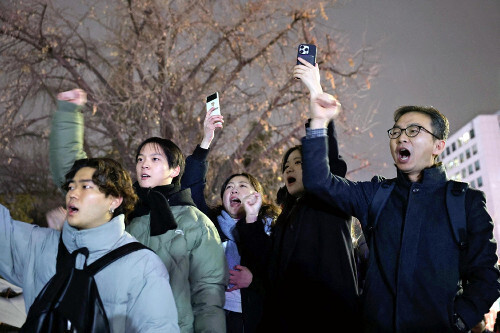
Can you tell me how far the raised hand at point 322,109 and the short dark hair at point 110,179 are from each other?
1106 millimetres

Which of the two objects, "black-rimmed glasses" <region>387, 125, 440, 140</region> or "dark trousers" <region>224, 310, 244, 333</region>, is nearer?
"black-rimmed glasses" <region>387, 125, 440, 140</region>

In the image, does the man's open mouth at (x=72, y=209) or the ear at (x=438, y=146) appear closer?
the man's open mouth at (x=72, y=209)

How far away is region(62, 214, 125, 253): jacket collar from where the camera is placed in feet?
7.41

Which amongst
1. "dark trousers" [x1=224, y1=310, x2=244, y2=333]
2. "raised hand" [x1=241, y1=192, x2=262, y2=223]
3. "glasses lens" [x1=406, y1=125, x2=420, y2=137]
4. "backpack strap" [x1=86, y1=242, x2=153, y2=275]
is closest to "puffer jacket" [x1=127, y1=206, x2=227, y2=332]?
"raised hand" [x1=241, y1=192, x2=262, y2=223]

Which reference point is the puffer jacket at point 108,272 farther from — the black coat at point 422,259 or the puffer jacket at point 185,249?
the black coat at point 422,259

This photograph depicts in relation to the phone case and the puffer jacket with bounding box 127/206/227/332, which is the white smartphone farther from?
the phone case

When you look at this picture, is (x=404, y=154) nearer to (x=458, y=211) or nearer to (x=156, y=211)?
(x=458, y=211)

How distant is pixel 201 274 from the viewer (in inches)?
119

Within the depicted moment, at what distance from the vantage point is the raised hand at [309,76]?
2.63 meters

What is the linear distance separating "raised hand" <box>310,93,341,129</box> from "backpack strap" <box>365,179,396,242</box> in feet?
1.68

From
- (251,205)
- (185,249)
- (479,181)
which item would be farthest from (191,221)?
(479,181)

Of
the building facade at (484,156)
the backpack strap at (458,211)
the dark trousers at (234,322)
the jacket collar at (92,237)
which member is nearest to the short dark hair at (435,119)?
the backpack strap at (458,211)

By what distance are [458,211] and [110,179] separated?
1850mm

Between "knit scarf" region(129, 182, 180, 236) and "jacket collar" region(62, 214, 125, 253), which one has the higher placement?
"knit scarf" region(129, 182, 180, 236)
